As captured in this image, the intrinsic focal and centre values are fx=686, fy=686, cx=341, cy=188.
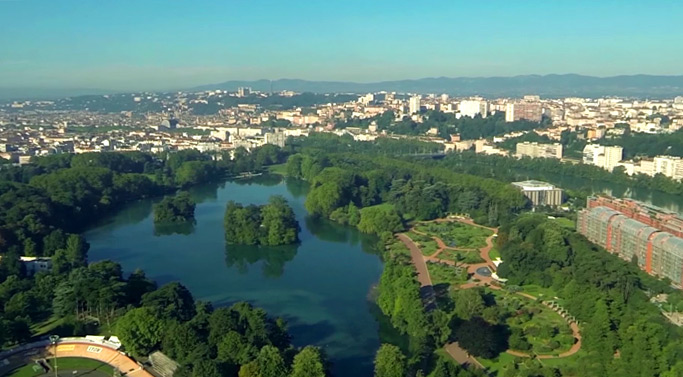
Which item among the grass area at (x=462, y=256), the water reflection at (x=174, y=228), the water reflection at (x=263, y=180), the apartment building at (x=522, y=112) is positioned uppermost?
the apartment building at (x=522, y=112)

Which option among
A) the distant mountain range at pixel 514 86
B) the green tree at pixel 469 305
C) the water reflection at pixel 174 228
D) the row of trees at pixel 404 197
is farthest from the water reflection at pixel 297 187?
the distant mountain range at pixel 514 86

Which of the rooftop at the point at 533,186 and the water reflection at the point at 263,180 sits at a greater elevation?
the rooftop at the point at 533,186

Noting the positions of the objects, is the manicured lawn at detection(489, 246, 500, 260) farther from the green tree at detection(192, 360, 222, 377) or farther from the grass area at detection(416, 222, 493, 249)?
the green tree at detection(192, 360, 222, 377)

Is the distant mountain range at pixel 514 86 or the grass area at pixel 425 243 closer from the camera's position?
the grass area at pixel 425 243

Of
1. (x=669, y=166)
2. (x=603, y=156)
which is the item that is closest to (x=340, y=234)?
(x=669, y=166)

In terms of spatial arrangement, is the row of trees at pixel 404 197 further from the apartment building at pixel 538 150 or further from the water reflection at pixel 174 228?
the apartment building at pixel 538 150
